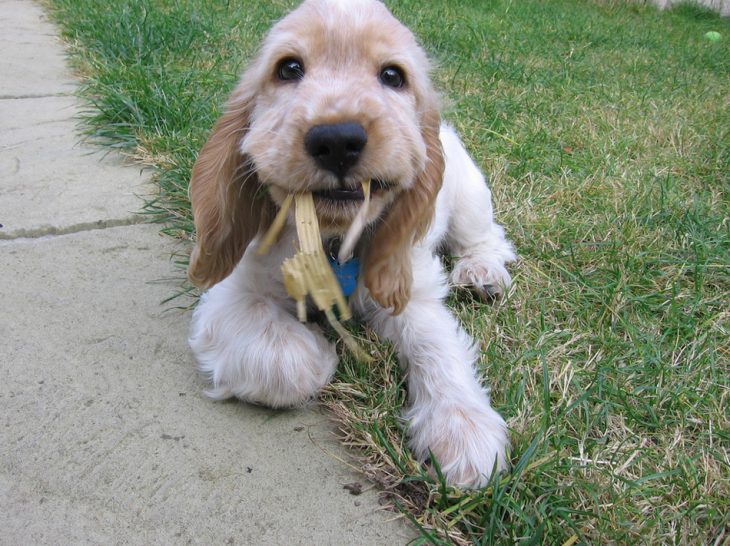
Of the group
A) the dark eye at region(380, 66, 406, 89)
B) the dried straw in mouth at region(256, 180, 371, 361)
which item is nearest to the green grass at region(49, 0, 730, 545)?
the dried straw in mouth at region(256, 180, 371, 361)

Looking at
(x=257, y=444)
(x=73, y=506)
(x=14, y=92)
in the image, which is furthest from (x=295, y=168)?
(x=14, y=92)

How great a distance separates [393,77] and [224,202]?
84 cm

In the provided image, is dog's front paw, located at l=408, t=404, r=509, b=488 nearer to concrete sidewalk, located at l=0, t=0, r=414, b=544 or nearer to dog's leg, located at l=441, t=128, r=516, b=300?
concrete sidewalk, located at l=0, t=0, r=414, b=544

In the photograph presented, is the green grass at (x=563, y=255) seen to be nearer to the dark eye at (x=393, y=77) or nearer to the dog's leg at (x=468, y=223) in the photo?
the dog's leg at (x=468, y=223)

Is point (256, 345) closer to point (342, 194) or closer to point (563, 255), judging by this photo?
point (342, 194)

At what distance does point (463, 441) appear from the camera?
2158 millimetres

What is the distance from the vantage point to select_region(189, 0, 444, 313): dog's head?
7.10 ft

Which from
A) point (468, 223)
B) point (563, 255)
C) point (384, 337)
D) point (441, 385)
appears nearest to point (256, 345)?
point (384, 337)

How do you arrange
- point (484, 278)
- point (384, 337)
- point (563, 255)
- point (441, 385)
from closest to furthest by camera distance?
point (441, 385)
point (384, 337)
point (484, 278)
point (563, 255)

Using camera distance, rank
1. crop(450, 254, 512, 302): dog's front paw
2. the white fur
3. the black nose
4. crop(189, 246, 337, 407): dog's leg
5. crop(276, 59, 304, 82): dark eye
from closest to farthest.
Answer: the black nose
the white fur
crop(189, 246, 337, 407): dog's leg
crop(276, 59, 304, 82): dark eye
crop(450, 254, 512, 302): dog's front paw

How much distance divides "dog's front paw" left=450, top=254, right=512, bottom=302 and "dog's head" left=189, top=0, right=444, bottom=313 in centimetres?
65

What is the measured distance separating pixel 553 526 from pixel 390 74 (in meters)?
1.74

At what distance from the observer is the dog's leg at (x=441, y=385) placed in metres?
2.13

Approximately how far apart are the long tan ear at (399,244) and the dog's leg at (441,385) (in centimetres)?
17
